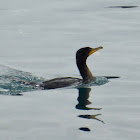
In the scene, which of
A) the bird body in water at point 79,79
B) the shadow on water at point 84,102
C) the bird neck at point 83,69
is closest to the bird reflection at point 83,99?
the shadow on water at point 84,102

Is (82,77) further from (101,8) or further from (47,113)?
(101,8)

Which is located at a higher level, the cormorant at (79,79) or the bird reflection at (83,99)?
the cormorant at (79,79)

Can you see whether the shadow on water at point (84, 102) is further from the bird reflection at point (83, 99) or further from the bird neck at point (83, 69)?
the bird neck at point (83, 69)

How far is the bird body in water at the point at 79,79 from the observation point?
13.1m

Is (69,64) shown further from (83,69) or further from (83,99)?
(83,99)

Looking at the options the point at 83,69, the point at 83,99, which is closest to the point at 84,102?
the point at 83,99

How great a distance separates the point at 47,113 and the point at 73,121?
67 cm

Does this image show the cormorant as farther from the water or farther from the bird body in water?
the water

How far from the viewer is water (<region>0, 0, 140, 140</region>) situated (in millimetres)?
10273

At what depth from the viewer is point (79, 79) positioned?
13.5m

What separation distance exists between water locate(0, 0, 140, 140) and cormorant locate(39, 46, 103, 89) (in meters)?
0.19

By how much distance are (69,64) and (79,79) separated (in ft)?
5.11

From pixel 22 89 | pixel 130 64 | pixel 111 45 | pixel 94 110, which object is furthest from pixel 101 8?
pixel 94 110

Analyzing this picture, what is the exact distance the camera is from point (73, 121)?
34.5 feet
